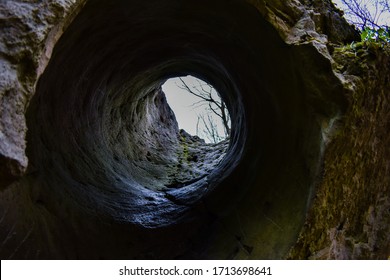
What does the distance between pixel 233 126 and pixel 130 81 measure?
1.64 metres

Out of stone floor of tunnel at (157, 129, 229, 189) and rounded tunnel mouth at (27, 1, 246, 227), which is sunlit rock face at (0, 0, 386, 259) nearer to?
rounded tunnel mouth at (27, 1, 246, 227)

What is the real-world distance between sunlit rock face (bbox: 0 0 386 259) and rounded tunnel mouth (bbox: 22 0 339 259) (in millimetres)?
16

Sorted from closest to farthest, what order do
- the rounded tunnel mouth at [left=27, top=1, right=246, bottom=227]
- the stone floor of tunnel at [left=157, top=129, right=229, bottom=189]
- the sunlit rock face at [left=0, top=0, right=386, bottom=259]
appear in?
1. the sunlit rock face at [left=0, top=0, right=386, bottom=259]
2. the rounded tunnel mouth at [left=27, top=1, right=246, bottom=227]
3. the stone floor of tunnel at [left=157, top=129, right=229, bottom=189]

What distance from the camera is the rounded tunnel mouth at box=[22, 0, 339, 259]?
3250 millimetres

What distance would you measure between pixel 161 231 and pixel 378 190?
90.3 inches

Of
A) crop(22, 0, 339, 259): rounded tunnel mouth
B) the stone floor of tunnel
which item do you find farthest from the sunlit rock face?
the stone floor of tunnel

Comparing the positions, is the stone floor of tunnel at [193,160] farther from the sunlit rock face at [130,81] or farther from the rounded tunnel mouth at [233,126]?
the sunlit rock face at [130,81]

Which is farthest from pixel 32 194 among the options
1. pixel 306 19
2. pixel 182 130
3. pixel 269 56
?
pixel 182 130

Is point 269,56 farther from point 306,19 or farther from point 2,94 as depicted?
point 2,94

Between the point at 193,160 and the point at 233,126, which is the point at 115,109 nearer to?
the point at 233,126

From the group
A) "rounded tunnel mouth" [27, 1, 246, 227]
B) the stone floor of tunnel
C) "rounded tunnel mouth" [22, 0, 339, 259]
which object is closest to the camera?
"rounded tunnel mouth" [22, 0, 339, 259]

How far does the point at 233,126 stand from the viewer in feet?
19.5

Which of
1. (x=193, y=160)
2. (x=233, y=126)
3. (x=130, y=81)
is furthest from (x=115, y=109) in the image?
(x=193, y=160)

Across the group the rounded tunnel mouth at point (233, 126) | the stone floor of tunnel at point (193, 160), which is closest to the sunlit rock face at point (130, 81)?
the rounded tunnel mouth at point (233, 126)
